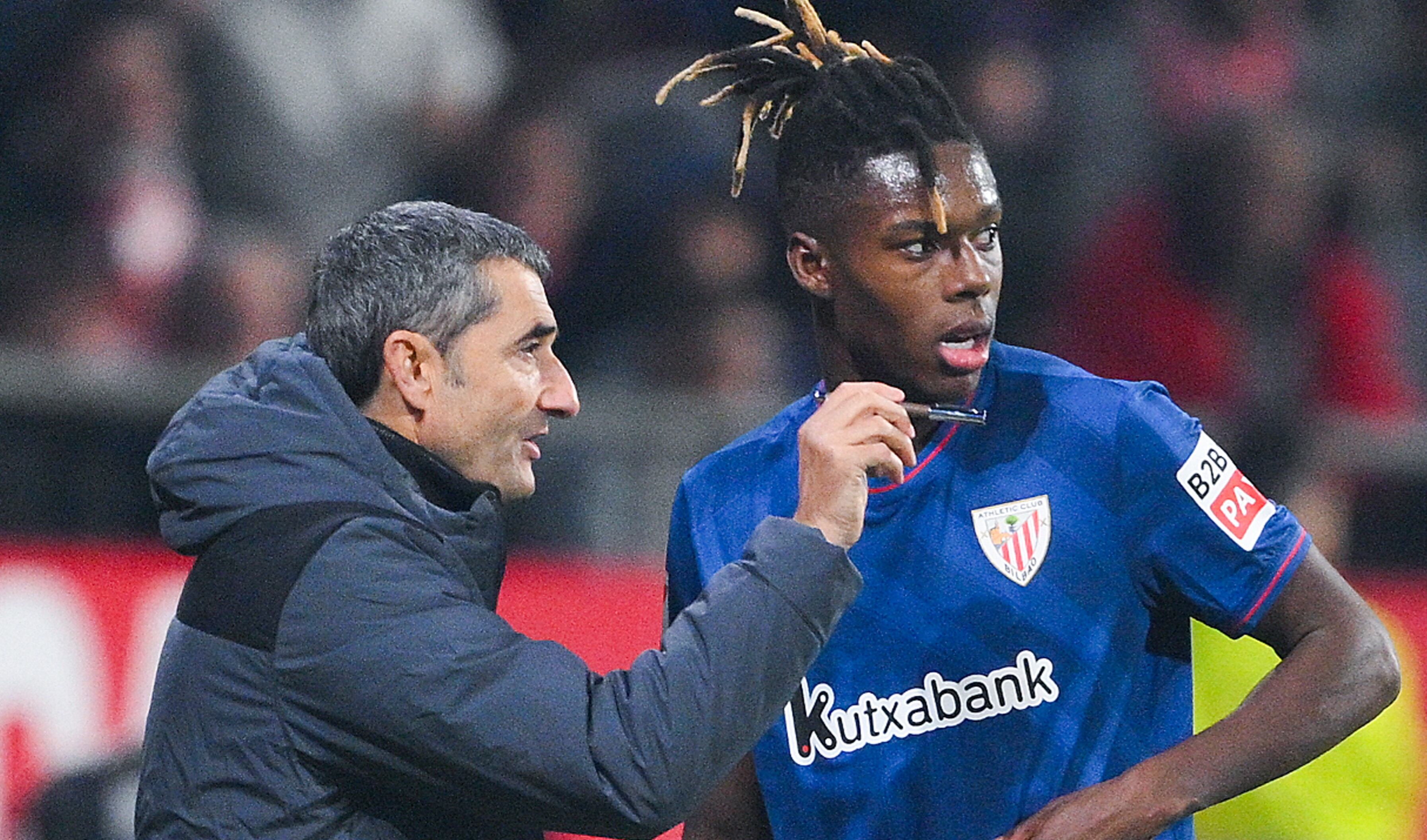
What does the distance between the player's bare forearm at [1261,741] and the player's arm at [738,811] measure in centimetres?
53

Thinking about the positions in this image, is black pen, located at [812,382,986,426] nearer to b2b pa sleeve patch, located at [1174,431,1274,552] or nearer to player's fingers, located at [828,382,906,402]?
player's fingers, located at [828,382,906,402]

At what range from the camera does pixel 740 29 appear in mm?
7688

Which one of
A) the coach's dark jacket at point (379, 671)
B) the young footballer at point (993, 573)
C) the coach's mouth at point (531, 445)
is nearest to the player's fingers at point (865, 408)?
the coach's dark jacket at point (379, 671)

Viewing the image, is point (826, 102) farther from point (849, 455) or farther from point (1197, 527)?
point (1197, 527)

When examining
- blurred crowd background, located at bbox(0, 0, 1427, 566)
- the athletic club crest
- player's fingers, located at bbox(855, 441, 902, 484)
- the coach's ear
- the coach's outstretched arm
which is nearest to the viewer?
the coach's outstretched arm

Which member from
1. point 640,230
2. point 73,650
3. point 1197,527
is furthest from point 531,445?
point 640,230

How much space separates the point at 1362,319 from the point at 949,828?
4643 mm

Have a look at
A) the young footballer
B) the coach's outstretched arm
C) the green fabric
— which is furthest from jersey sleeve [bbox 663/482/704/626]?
the green fabric

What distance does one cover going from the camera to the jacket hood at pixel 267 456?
7.99ft

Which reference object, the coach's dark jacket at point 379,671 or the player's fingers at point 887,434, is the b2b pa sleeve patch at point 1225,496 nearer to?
the player's fingers at point 887,434

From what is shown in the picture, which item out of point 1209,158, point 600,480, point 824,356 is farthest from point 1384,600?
point 824,356

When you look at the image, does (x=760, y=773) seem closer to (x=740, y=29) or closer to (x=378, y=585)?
(x=378, y=585)

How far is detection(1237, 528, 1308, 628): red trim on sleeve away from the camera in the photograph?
2.70 metres

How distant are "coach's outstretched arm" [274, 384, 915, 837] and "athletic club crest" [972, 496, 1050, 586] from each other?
460mm
